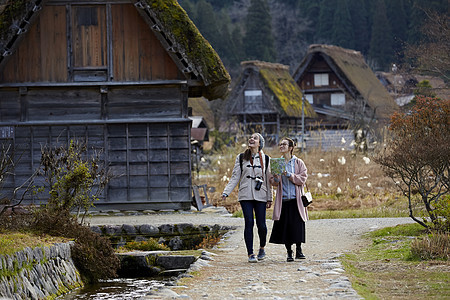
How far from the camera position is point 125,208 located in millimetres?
19469

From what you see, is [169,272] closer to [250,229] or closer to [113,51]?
[250,229]

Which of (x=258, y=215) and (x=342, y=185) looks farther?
(x=342, y=185)

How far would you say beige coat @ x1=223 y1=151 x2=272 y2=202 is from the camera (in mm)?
10859

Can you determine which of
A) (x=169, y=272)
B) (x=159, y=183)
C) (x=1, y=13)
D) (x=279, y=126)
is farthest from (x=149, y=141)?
(x=279, y=126)

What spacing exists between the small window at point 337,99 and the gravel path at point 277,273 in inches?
1547

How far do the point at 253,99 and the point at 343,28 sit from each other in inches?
1042

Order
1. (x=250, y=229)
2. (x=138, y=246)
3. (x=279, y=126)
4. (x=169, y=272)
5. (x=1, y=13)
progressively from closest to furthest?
(x=250, y=229)
(x=169, y=272)
(x=138, y=246)
(x=1, y=13)
(x=279, y=126)

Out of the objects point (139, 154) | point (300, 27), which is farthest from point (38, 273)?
point (300, 27)

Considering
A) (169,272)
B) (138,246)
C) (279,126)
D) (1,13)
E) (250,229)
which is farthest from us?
(279,126)

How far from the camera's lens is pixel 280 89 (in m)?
48.0

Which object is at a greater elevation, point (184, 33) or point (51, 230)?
point (184, 33)

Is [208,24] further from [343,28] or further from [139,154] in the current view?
[139,154]

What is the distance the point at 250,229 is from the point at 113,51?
9.99m

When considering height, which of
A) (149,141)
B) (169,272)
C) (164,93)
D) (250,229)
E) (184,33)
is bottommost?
(169,272)
